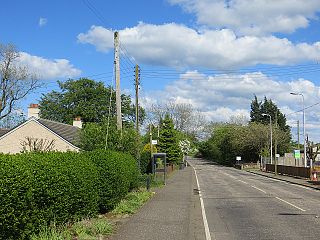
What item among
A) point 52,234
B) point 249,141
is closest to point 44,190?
point 52,234

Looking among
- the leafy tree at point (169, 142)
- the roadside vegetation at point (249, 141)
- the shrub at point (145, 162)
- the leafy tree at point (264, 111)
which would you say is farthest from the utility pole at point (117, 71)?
the leafy tree at point (264, 111)

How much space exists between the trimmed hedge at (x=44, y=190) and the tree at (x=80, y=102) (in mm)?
67873

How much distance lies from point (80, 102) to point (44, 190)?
7390cm

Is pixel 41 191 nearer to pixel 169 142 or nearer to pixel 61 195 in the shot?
pixel 61 195

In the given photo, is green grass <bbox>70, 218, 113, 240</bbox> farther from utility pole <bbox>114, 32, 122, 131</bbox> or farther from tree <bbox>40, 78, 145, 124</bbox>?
tree <bbox>40, 78, 145, 124</bbox>

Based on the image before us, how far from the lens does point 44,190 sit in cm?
870

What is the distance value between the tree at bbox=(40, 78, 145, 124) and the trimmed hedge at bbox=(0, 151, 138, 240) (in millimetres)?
67873

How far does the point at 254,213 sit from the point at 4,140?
32.4m

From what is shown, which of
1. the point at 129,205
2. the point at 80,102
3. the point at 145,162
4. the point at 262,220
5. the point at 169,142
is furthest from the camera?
the point at 80,102

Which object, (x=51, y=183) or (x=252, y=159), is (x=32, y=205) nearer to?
(x=51, y=183)

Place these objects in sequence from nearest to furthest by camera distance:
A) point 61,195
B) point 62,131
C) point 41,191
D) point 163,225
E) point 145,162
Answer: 1. point 41,191
2. point 61,195
3. point 163,225
4. point 62,131
5. point 145,162

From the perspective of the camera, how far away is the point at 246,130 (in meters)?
86.6

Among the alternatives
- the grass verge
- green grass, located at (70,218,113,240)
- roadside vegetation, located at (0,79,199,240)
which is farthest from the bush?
green grass, located at (70,218,113,240)

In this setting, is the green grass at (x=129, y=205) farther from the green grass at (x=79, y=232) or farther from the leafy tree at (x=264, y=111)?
the leafy tree at (x=264, y=111)
